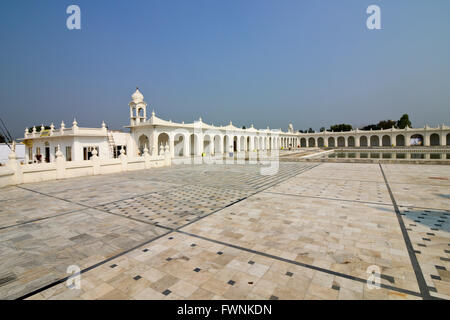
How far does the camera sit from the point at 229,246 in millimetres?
4312

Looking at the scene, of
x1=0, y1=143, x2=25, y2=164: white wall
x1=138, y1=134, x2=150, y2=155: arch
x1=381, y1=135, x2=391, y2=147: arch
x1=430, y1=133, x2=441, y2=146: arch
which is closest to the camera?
x1=138, y1=134, x2=150, y2=155: arch

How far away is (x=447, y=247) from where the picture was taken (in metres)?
4.15

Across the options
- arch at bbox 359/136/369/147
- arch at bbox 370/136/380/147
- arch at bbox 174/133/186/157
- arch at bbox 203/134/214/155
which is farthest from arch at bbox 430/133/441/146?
arch at bbox 174/133/186/157

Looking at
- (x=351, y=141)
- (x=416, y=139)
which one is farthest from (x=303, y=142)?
(x=416, y=139)

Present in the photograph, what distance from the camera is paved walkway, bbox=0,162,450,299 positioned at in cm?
306

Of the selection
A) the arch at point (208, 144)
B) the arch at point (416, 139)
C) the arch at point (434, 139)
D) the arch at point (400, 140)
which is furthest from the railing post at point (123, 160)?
the arch at point (434, 139)

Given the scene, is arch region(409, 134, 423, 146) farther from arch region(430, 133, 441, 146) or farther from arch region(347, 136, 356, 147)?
arch region(347, 136, 356, 147)

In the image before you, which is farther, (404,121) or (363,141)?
(404,121)

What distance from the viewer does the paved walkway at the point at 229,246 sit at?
3.06 m

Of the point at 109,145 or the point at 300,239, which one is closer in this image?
the point at 300,239

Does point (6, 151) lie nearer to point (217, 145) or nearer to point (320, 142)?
point (217, 145)
